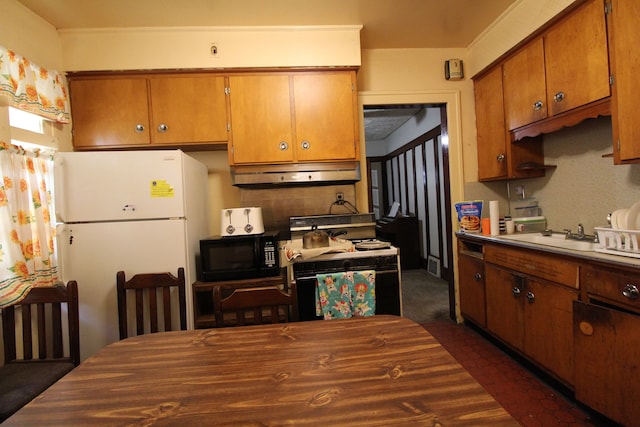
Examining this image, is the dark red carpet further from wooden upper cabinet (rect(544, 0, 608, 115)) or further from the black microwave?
wooden upper cabinet (rect(544, 0, 608, 115))

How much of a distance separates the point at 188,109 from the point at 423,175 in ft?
11.6

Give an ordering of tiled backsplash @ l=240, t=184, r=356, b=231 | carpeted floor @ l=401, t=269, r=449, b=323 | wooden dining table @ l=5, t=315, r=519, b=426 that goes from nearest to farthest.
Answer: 1. wooden dining table @ l=5, t=315, r=519, b=426
2. tiled backsplash @ l=240, t=184, r=356, b=231
3. carpeted floor @ l=401, t=269, r=449, b=323

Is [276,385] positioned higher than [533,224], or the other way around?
[533,224]

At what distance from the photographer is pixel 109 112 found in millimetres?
2160

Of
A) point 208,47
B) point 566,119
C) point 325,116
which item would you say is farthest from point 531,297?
→ point 208,47

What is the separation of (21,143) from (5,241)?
0.67 metres

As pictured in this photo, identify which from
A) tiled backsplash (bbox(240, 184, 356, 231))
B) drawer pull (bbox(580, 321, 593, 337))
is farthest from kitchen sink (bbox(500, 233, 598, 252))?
tiled backsplash (bbox(240, 184, 356, 231))

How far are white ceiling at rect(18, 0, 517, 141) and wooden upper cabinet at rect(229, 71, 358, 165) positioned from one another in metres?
0.39

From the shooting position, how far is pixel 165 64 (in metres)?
2.17

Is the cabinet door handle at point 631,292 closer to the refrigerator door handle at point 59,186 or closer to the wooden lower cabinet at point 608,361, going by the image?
the wooden lower cabinet at point 608,361

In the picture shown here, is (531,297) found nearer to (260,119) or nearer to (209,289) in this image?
(209,289)

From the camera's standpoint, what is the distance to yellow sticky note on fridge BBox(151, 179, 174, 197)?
1826mm

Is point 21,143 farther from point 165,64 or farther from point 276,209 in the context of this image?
point 276,209

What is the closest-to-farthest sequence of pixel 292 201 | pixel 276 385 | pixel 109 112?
pixel 276 385 < pixel 109 112 < pixel 292 201
